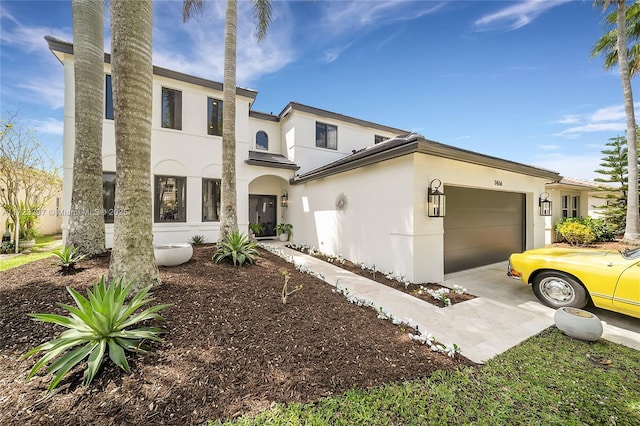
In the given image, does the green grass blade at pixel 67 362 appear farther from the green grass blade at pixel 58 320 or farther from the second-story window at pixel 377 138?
the second-story window at pixel 377 138

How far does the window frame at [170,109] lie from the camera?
31.0 feet

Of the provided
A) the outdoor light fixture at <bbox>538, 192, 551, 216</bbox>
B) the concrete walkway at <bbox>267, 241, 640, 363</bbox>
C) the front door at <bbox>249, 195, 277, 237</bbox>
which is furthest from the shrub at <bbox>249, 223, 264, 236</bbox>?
the outdoor light fixture at <bbox>538, 192, 551, 216</bbox>

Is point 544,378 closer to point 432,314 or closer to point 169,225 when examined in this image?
point 432,314

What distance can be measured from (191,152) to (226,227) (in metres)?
4.87

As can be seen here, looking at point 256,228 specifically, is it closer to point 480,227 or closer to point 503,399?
point 480,227

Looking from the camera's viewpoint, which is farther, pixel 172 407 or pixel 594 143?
pixel 594 143

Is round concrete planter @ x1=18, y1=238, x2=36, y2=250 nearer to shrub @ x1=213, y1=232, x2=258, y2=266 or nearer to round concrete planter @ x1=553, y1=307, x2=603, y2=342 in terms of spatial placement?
shrub @ x1=213, y1=232, x2=258, y2=266

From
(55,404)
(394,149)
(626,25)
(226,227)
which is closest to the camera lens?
(55,404)

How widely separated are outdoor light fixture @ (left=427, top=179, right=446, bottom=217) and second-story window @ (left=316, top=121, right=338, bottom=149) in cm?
884

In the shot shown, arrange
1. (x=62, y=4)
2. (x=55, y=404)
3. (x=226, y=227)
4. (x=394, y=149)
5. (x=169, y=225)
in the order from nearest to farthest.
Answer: (x=55, y=404) → (x=394, y=149) → (x=62, y=4) → (x=226, y=227) → (x=169, y=225)

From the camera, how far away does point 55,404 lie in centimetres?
184

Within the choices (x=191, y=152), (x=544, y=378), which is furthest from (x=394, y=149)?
(x=191, y=152)

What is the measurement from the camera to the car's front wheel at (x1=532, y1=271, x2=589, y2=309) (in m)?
4.07

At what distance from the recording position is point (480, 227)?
724 cm
